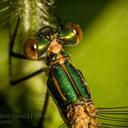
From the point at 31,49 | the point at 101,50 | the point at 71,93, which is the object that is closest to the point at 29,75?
the point at 31,49

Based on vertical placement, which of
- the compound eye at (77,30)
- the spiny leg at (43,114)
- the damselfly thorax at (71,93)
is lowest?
the spiny leg at (43,114)

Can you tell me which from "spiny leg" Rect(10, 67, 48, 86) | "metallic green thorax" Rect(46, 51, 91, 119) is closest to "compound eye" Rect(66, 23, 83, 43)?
"metallic green thorax" Rect(46, 51, 91, 119)

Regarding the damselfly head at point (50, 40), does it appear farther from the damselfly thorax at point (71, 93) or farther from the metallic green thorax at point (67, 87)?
the metallic green thorax at point (67, 87)

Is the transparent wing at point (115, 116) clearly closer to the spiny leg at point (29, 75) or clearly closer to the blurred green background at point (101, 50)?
the blurred green background at point (101, 50)

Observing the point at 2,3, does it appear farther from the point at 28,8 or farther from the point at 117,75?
the point at 117,75

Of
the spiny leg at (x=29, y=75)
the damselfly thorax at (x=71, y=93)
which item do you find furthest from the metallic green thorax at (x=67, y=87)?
the spiny leg at (x=29, y=75)

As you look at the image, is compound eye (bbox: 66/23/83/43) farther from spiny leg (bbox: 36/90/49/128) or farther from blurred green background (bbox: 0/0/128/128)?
spiny leg (bbox: 36/90/49/128)

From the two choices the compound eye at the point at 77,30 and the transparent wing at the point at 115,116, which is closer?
the transparent wing at the point at 115,116

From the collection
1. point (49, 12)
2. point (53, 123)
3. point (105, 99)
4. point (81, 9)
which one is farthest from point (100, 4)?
point (53, 123)

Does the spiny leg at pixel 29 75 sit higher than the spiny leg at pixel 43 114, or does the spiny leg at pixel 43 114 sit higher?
the spiny leg at pixel 29 75

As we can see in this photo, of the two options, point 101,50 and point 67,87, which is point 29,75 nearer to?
point 67,87
